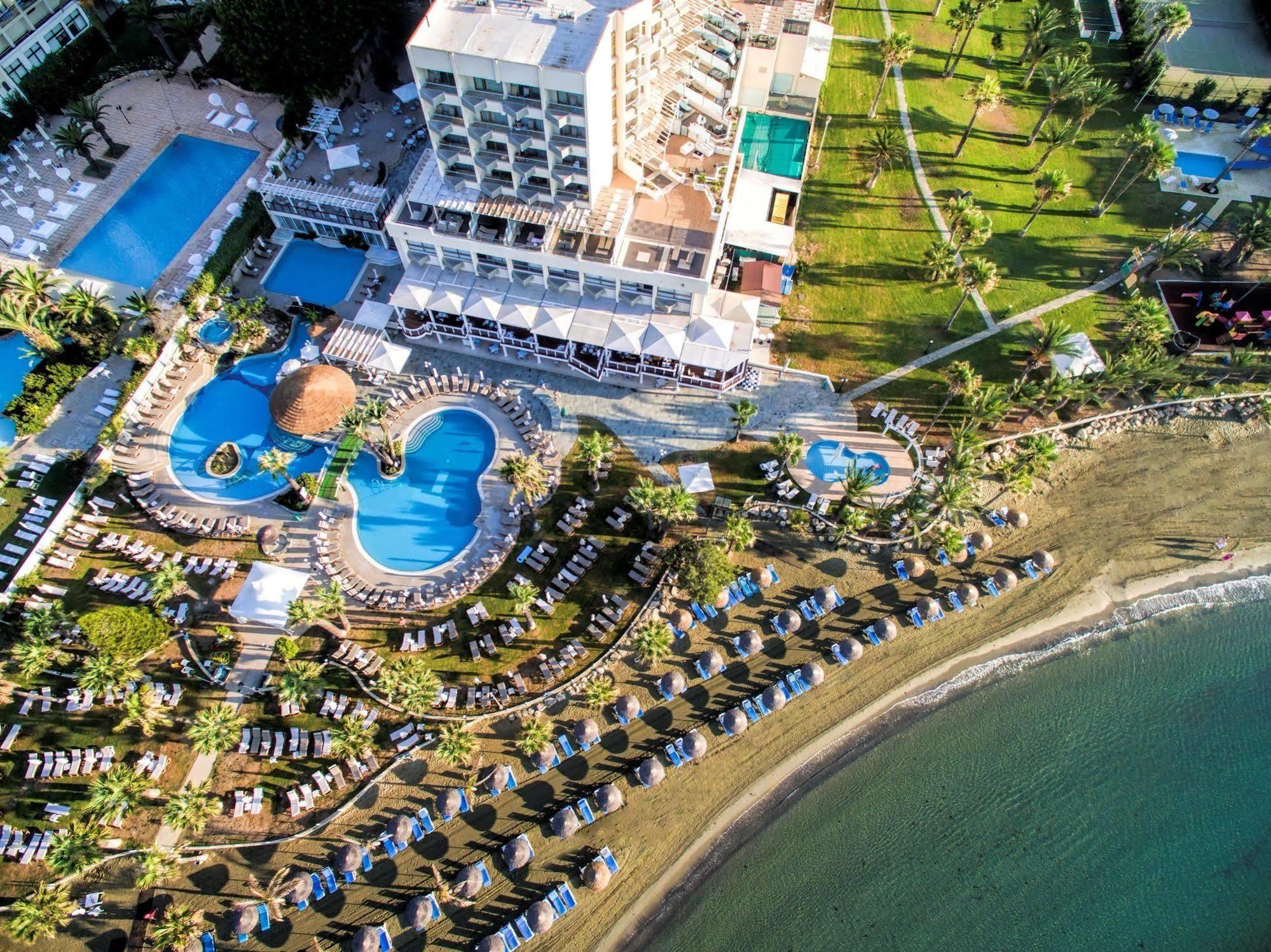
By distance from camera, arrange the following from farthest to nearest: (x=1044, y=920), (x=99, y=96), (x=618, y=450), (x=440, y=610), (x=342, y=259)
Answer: (x=99, y=96)
(x=342, y=259)
(x=618, y=450)
(x=440, y=610)
(x=1044, y=920)

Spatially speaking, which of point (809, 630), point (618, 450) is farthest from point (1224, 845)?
point (618, 450)

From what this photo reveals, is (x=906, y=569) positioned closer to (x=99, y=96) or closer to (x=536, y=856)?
(x=536, y=856)

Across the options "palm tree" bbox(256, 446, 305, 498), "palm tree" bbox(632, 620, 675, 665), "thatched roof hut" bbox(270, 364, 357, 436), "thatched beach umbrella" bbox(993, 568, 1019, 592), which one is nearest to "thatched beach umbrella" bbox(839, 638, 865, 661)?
"thatched beach umbrella" bbox(993, 568, 1019, 592)

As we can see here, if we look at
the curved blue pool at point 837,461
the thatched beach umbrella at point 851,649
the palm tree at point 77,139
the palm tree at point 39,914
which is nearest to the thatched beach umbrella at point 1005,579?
the curved blue pool at point 837,461

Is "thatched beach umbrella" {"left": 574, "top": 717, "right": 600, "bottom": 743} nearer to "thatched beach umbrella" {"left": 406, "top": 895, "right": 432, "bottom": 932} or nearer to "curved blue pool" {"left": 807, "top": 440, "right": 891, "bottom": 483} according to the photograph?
"thatched beach umbrella" {"left": 406, "top": 895, "right": 432, "bottom": 932}

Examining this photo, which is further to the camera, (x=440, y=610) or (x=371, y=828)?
(x=440, y=610)

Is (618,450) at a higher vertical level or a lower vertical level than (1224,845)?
higher

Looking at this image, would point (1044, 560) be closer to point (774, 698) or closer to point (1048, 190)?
point (774, 698)

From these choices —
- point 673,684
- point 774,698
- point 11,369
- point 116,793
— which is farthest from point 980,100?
point 11,369

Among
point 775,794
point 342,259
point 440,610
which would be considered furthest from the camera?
point 342,259
